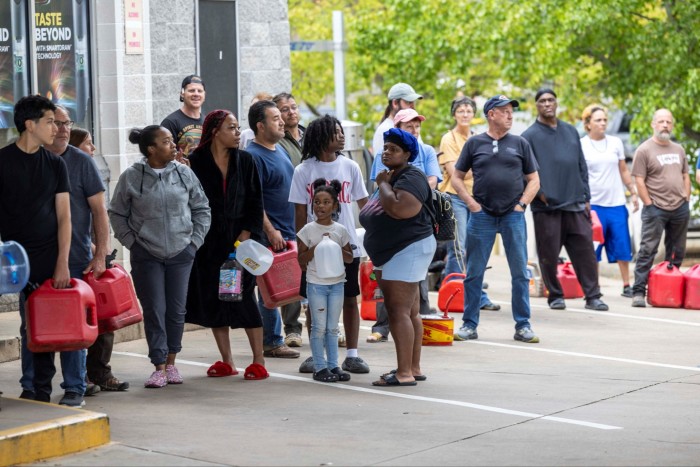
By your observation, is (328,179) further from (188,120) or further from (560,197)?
(560,197)

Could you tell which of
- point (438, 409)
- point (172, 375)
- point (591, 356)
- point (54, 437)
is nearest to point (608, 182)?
point (591, 356)

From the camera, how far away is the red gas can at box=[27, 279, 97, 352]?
7.90m

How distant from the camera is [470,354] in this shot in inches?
425

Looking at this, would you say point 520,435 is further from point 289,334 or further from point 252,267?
point 289,334

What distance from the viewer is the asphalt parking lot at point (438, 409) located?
24.0 ft

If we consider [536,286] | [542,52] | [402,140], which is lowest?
[536,286]

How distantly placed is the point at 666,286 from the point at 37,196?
25.2 ft

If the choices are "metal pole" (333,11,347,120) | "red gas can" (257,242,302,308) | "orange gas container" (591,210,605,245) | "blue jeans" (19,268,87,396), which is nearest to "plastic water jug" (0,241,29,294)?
"blue jeans" (19,268,87,396)

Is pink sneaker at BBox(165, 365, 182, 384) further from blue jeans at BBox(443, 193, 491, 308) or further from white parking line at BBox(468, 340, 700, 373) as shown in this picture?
blue jeans at BBox(443, 193, 491, 308)

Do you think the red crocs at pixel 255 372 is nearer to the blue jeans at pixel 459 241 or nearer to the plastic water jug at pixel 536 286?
the blue jeans at pixel 459 241

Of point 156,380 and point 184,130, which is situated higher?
point 184,130

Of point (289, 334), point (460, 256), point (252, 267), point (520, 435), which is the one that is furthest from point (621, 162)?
point (520, 435)

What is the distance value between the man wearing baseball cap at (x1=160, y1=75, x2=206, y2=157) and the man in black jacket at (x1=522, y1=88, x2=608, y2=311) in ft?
10.8

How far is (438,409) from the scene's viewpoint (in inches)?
336
